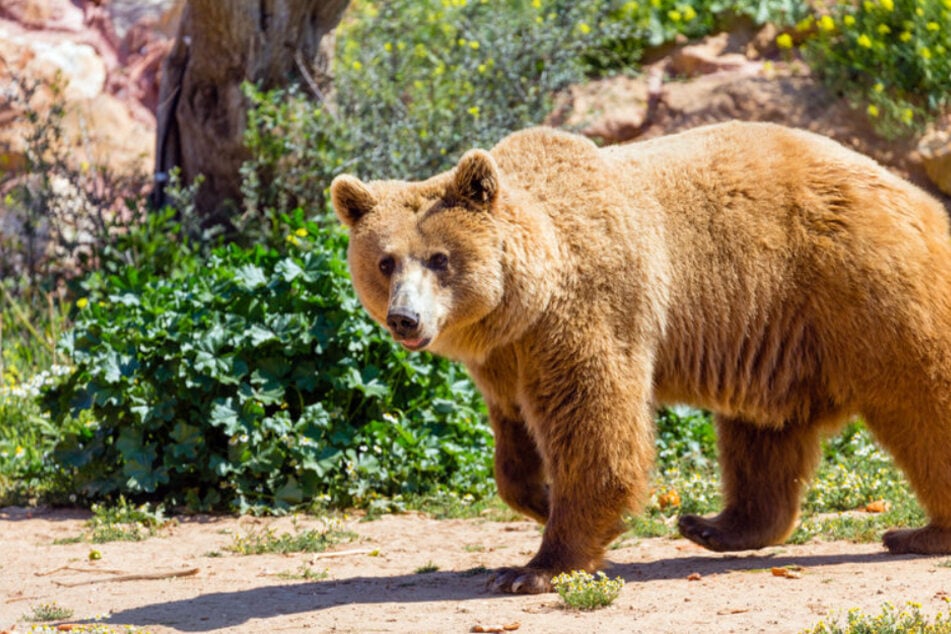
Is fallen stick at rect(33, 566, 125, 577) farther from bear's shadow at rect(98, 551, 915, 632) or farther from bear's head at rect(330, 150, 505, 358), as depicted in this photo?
bear's head at rect(330, 150, 505, 358)

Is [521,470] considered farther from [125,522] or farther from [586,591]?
[125,522]

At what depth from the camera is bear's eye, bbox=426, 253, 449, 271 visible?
542 centimetres

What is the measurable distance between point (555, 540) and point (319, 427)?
7.23 ft

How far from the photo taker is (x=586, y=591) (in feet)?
16.4

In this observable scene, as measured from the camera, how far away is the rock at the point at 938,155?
34.0ft

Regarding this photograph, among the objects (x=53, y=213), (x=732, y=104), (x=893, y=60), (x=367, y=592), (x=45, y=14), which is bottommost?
(x=367, y=592)

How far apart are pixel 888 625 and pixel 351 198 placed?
288cm

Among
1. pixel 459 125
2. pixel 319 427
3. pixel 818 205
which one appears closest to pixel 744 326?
pixel 818 205

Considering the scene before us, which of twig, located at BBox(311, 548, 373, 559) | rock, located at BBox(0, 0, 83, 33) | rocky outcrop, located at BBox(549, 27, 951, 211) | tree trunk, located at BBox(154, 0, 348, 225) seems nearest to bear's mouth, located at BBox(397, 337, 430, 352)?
twig, located at BBox(311, 548, 373, 559)

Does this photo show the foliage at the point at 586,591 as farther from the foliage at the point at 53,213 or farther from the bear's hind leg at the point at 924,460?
the foliage at the point at 53,213

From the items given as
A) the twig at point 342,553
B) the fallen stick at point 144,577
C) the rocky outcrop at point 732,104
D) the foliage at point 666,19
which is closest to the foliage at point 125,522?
the fallen stick at point 144,577

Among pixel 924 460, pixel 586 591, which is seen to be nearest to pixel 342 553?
pixel 586 591

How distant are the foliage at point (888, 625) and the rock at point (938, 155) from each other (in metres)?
6.88

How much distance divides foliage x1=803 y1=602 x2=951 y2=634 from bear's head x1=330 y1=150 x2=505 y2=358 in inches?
77.7
